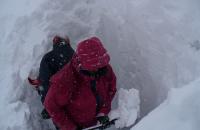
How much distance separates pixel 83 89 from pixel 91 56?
19.0 inches

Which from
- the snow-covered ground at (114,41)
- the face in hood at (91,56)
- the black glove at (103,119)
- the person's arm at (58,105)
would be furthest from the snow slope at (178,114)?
the snow-covered ground at (114,41)

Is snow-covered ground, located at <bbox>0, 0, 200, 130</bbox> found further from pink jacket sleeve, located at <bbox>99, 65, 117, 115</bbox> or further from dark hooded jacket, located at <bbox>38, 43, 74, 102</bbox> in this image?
pink jacket sleeve, located at <bbox>99, 65, 117, 115</bbox>

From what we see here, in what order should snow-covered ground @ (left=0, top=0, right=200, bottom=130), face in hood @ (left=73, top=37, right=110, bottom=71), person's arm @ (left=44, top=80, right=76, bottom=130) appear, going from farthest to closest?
1. snow-covered ground @ (left=0, top=0, right=200, bottom=130)
2. person's arm @ (left=44, top=80, right=76, bottom=130)
3. face in hood @ (left=73, top=37, right=110, bottom=71)

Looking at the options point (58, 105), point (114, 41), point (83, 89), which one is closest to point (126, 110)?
point (83, 89)

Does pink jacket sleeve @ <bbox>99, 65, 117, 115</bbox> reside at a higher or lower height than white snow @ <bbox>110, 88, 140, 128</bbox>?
higher

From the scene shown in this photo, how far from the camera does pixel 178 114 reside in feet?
10.7

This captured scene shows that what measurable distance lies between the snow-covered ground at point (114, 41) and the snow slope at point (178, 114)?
1677 millimetres

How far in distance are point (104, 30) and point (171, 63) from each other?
129 cm

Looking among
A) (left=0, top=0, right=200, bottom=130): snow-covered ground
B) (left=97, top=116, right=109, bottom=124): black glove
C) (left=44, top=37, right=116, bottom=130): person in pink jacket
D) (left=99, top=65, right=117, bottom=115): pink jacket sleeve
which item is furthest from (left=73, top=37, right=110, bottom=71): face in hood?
(left=0, top=0, right=200, bottom=130): snow-covered ground

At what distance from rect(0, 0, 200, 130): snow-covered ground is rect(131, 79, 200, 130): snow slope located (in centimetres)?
168

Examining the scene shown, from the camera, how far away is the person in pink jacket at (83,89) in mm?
3949

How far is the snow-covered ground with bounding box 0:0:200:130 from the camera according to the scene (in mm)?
5262

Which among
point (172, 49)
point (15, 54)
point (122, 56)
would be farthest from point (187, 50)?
point (15, 54)

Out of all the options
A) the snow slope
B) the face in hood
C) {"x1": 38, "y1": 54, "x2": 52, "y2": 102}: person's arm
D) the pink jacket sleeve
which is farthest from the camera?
{"x1": 38, "y1": 54, "x2": 52, "y2": 102}: person's arm
